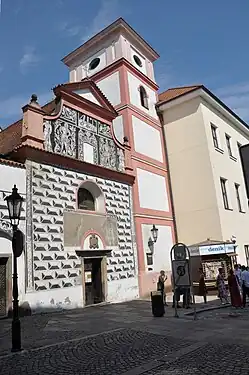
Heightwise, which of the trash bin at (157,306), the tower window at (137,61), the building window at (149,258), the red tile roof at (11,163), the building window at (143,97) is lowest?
the trash bin at (157,306)

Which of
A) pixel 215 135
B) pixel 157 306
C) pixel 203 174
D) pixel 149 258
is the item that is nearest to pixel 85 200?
pixel 149 258

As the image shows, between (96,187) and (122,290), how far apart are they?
5237mm

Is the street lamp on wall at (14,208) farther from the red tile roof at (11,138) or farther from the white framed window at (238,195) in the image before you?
the white framed window at (238,195)

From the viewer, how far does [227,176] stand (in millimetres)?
23703

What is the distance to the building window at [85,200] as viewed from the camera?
638 inches

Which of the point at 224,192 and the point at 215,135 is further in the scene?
the point at 215,135

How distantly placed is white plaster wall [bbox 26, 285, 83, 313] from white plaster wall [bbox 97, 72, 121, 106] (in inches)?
494

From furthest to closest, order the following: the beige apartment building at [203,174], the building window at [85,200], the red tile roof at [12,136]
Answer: the beige apartment building at [203,174]
the building window at [85,200]
the red tile roof at [12,136]

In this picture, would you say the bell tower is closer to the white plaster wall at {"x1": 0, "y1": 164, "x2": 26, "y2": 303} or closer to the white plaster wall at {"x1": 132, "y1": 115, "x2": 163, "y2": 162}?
the white plaster wall at {"x1": 132, "y1": 115, "x2": 163, "y2": 162}

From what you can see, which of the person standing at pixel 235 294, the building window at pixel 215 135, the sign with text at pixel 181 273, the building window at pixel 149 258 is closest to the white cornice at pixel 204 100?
the building window at pixel 215 135

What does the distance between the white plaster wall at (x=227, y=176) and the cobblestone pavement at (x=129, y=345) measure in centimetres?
1037

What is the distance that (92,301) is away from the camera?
15.7m

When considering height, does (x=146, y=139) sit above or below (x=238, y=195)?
above

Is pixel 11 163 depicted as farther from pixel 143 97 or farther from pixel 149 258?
pixel 143 97
